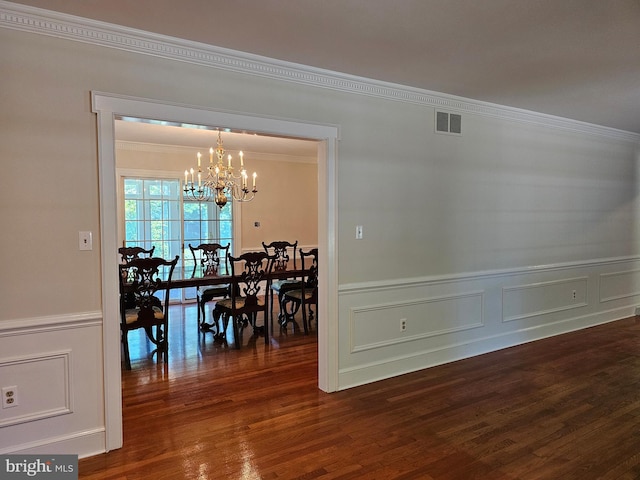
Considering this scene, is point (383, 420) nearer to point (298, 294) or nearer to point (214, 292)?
point (298, 294)

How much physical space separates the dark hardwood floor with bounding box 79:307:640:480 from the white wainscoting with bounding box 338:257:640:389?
0.18m

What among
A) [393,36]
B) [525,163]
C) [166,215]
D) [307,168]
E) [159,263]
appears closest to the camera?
[393,36]

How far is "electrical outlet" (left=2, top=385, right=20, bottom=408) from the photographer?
2.26 m

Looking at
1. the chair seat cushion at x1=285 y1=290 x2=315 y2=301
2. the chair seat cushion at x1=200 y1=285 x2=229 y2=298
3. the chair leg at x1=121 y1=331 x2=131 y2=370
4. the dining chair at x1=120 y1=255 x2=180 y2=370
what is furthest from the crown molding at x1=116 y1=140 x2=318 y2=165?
the chair leg at x1=121 y1=331 x2=131 y2=370

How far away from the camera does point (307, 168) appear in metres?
8.08

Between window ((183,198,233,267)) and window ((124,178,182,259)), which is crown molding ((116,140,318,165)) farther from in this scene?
window ((183,198,233,267))

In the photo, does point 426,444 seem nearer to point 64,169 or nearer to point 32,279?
point 32,279

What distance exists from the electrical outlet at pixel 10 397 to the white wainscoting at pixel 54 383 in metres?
0.02

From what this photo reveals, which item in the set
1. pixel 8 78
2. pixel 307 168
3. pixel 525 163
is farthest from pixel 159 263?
pixel 307 168

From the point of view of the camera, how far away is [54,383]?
238cm

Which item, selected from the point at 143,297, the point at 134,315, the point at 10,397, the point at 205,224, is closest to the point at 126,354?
the point at 134,315

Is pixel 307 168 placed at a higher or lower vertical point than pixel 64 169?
higher

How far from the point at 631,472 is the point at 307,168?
21.9 ft

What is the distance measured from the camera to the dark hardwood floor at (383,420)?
2.36 metres
